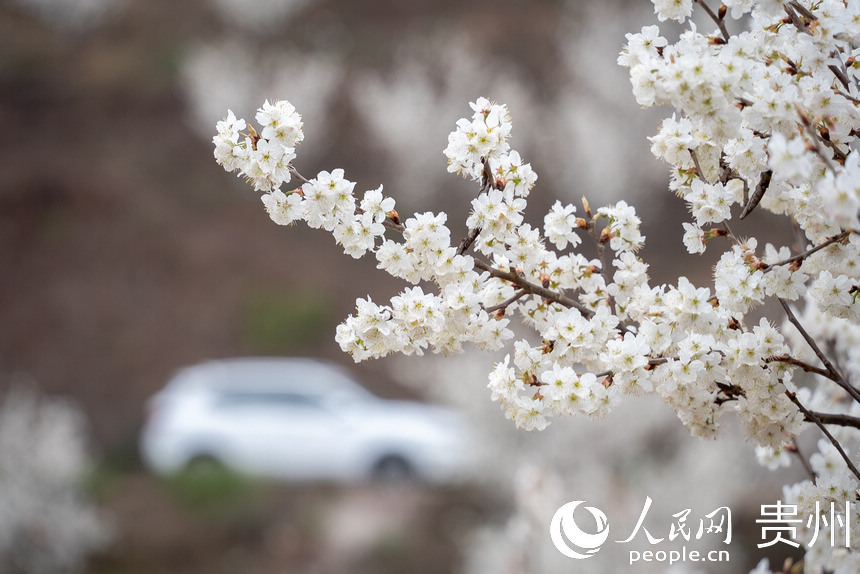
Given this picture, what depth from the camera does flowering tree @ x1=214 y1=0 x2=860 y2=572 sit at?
1.54 m

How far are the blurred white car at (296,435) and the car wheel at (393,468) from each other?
0.5 inches

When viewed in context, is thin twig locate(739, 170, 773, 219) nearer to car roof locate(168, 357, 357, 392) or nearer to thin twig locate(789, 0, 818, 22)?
thin twig locate(789, 0, 818, 22)

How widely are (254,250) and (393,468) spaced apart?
21.3ft

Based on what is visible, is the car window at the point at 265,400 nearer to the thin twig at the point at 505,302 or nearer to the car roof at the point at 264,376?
the car roof at the point at 264,376

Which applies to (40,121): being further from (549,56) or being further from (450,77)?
(549,56)

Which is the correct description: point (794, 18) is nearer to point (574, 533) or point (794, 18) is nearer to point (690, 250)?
point (690, 250)

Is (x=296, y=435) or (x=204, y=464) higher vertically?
(x=296, y=435)

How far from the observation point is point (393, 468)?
37.6 feet

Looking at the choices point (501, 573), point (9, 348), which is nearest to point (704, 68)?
point (501, 573)

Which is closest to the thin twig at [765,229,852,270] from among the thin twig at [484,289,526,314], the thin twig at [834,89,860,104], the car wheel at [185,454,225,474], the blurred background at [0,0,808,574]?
the thin twig at [834,89,860,104]

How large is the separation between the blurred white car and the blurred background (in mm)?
697

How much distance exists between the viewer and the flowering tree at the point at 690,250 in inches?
60.8

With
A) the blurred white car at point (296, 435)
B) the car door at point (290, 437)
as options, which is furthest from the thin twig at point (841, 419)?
the car door at point (290, 437)

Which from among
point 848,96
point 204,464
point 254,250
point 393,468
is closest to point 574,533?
point 848,96
